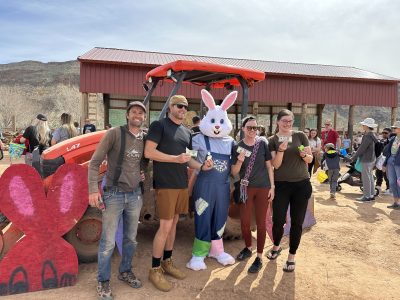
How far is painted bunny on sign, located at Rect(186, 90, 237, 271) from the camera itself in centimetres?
385

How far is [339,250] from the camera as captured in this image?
4.76m

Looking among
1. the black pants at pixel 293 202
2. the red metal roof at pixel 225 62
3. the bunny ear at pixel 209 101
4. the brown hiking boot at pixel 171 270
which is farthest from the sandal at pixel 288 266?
the red metal roof at pixel 225 62

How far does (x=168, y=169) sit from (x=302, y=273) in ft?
6.53

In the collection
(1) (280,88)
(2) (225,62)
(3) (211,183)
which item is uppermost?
(2) (225,62)

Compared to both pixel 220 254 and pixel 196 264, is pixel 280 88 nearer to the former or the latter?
pixel 220 254

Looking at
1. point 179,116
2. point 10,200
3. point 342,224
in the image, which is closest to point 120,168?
point 179,116

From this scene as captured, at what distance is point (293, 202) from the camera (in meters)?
3.85

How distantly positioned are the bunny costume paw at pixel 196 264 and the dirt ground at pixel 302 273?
0.18ft

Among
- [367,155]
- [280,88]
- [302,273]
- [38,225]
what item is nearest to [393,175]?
[367,155]

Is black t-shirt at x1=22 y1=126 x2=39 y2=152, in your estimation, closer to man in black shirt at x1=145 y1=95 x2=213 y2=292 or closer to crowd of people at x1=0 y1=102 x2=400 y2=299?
crowd of people at x1=0 y1=102 x2=400 y2=299

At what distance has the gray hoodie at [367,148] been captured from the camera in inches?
297

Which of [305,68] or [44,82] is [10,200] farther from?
[44,82]

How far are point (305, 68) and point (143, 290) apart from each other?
1679 cm

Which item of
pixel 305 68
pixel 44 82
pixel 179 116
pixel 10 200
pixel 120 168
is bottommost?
pixel 10 200
